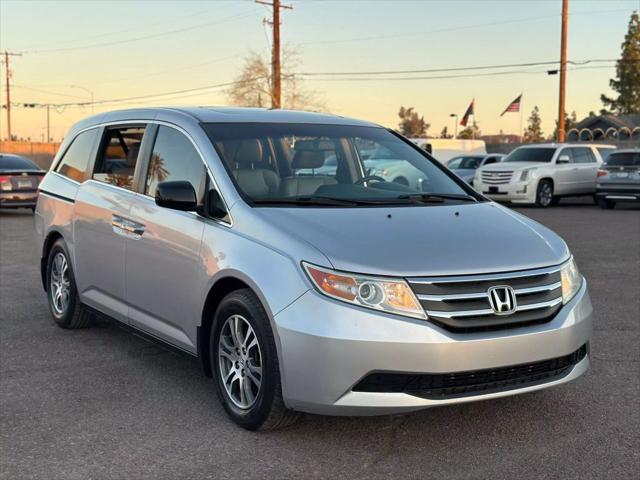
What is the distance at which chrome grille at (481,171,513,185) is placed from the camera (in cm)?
2284

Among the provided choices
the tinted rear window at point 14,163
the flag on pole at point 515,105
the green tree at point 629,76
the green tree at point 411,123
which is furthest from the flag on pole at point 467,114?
the green tree at point 411,123

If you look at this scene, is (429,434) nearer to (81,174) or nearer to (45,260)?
(81,174)

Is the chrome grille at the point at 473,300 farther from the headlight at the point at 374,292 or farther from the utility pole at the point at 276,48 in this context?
the utility pole at the point at 276,48

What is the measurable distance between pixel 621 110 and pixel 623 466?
75231 mm

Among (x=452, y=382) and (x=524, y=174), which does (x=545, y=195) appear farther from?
(x=452, y=382)

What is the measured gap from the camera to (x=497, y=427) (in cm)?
440

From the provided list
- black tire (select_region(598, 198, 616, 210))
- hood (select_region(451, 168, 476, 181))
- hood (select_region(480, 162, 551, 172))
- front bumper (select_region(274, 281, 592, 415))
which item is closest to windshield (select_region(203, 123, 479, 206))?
front bumper (select_region(274, 281, 592, 415))

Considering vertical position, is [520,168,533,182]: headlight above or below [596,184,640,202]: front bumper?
above

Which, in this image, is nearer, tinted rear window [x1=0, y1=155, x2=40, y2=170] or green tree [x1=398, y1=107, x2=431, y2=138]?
tinted rear window [x1=0, y1=155, x2=40, y2=170]

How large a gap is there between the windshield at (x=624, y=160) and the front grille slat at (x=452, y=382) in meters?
19.7

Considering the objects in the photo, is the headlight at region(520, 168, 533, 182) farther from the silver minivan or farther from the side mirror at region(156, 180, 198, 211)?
the side mirror at region(156, 180, 198, 211)

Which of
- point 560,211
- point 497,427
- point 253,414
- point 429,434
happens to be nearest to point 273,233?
point 253,414

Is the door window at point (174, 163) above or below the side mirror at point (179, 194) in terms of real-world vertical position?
above

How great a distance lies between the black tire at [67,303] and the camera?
6.46 metres
